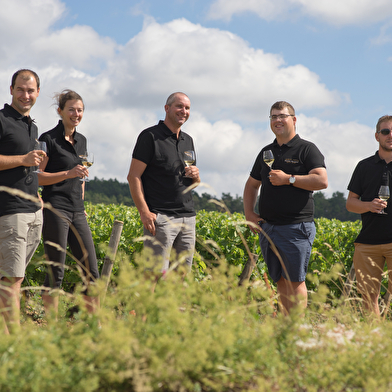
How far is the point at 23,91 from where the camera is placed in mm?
4152

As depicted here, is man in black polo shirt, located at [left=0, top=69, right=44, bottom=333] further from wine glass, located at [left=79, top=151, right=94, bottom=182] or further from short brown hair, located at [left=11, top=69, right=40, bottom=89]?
wine glass, located at [left=79, top=151, right=94, bottom=182]

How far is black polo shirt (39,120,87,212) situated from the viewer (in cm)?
454

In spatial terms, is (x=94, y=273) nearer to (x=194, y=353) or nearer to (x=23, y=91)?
(x=23, y=91)

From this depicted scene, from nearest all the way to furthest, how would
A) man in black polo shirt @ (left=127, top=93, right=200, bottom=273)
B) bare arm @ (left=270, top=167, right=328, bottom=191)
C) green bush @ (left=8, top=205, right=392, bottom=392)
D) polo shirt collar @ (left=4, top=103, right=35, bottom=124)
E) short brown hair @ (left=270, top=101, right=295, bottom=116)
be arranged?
green bush @ (left=8, top=205, right=392, bottom=392)
polo shirt collar @ (left=4, top=103, right=35, bottom=124)
bare arm @ (left=270, top=167, right=328, bottom=191)
man in black polo shirt @ (left=127, top=93, right=200, bottom=273)
short brown hair @ (left=270, top=101, right=295, bottom=116)

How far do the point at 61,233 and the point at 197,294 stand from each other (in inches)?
87.6

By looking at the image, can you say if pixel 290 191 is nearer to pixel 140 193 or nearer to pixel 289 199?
pixel 289 199

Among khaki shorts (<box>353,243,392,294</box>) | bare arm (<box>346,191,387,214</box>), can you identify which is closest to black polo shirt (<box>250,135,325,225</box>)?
→ bare arm (<box>346,191,387,214</box>)

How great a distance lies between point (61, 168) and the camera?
4.63m

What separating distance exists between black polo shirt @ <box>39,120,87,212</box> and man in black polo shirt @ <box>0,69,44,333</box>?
11.3 inches

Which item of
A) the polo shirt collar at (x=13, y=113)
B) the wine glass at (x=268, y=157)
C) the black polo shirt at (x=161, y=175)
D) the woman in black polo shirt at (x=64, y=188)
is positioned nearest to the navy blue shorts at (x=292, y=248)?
the wine glass at (x=268, y=157)

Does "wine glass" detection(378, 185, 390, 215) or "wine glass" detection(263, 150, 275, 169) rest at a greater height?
"wine glass" detection(263, 150, 275, 169)

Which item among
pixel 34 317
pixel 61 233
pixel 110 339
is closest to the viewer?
pixel 110 339

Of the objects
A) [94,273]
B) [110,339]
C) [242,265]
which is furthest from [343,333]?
[242,265]

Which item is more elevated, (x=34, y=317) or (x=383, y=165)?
(x=383, y=165)
